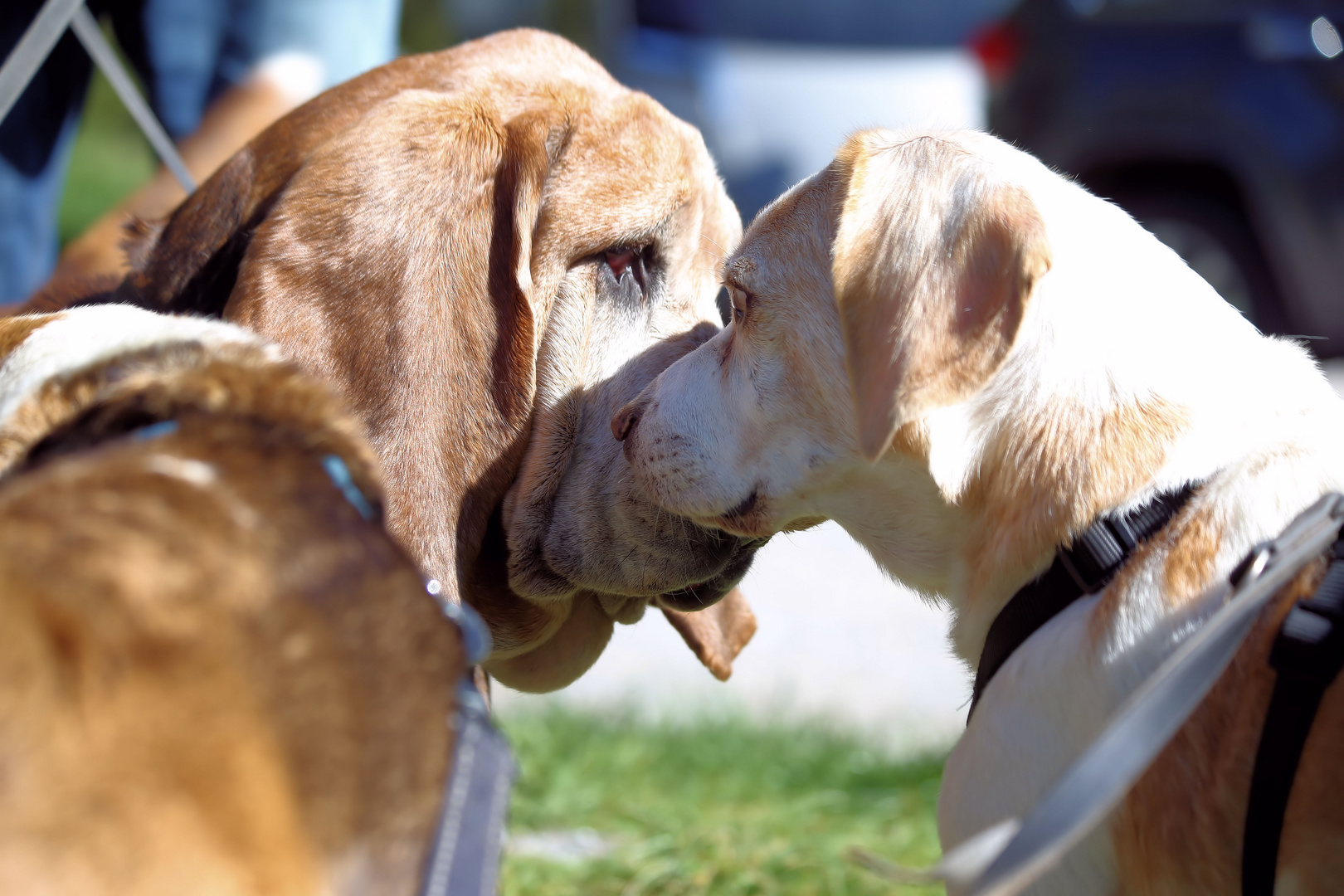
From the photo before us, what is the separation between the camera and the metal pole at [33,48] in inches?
99.4

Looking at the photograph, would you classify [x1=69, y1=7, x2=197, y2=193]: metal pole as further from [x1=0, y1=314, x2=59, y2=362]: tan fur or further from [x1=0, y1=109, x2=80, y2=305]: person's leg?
[x1=0, y1=314, x2=59, y2=362]: tan fur

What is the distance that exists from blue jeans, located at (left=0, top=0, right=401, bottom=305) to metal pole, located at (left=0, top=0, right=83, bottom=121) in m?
1.08

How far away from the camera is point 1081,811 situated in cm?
152

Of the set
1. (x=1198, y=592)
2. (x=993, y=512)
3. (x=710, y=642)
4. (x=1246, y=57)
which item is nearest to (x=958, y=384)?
A: (x=993, y=512)

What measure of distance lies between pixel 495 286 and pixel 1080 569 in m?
1.26

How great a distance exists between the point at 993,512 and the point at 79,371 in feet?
4.95

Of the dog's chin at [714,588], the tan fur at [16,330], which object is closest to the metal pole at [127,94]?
the tan fur at [16,330]

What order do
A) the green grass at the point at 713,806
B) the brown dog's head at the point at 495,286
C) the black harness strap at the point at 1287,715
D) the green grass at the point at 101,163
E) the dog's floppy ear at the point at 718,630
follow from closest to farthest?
the black harness strap at the point at 1287,715, the brown dog's head at the point at 495,286, the dog's floppy ear at the point at 718,630, the green grass at the point at 713,806, the green grass at the point at 101,163

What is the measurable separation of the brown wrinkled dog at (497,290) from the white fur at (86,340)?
0.29 meters

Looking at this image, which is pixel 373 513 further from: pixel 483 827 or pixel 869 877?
pixel 869 877

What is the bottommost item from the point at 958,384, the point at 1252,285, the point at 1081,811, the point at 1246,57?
the point at 1252,285

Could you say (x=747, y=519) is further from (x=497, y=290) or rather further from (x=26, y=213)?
(x=26, y=213)

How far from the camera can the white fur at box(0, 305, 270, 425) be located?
1872 mm

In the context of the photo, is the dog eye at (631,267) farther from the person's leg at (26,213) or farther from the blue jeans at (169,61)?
the person's leg at (26,213)
